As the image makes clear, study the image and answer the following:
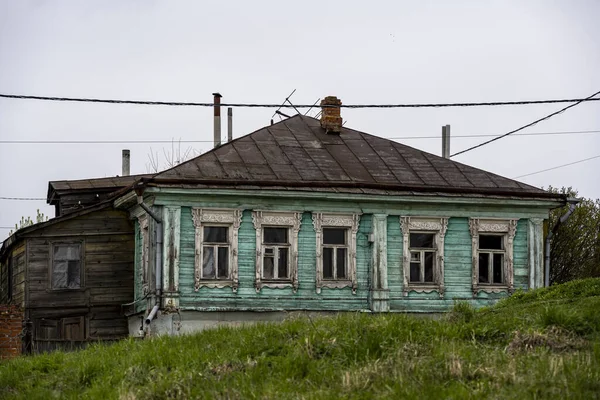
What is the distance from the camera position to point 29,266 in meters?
23.0

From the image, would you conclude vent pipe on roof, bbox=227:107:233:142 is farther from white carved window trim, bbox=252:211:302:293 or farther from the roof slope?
white carved window trim, bbox=252:211:302:293

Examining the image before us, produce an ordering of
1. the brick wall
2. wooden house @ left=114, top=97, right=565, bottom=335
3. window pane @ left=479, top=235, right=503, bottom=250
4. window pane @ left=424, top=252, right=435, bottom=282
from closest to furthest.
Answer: wooden house @ left=114, top=97, right=565, bottom=335, the brick wall, window pane @ left=424, top=252, right=435, bottom=282, window pane @ left=479, top=235, right=503, bottom=250

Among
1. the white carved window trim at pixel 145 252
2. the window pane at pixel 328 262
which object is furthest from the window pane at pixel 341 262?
the white carved window trim at pixel 145 252

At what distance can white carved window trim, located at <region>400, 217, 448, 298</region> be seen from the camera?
910 inches

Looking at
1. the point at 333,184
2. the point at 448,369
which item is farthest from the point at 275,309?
the point at 448,369

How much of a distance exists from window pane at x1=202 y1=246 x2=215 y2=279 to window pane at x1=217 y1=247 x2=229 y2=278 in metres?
0.16

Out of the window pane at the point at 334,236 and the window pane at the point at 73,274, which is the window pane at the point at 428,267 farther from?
the window pane at the point at 73,274

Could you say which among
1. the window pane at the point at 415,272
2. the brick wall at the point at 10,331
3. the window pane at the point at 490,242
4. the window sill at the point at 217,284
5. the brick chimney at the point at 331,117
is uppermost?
the brick chimney at the point at 331,117

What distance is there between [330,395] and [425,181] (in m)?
14.3

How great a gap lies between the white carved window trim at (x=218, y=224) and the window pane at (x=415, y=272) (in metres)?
4.35

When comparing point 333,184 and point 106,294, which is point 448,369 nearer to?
point 333,184

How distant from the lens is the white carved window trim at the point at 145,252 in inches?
878

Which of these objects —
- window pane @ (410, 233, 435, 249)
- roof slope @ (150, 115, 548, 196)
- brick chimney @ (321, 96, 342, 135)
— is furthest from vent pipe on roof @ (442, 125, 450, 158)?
window pane @ (410, 233, 435, 249)

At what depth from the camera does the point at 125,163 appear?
101 feet
